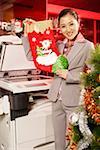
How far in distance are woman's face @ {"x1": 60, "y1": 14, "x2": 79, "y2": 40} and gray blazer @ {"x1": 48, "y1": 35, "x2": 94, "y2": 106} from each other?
72 mm

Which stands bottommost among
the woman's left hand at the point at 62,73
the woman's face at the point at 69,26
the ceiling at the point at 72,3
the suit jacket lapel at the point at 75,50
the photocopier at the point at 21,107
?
the photocopier at the point at 21,107

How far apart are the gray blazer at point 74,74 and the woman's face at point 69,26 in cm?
7

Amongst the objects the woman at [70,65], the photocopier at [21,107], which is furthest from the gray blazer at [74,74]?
the photocopier at [21,107]

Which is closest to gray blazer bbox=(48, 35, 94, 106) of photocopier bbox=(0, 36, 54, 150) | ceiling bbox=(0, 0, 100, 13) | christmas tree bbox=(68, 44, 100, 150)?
photocopier bbox=(0, 36, 54, 150)

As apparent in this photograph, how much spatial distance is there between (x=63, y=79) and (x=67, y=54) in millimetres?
191

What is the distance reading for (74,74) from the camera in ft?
5.60

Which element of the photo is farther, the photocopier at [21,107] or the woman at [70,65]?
the photocopier at [21,107]

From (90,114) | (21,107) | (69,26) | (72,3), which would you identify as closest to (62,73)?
(69,26)

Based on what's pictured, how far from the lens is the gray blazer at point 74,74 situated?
169 centimetres

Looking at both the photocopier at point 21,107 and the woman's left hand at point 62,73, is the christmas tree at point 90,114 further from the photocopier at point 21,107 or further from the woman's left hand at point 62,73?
the photocopier at point 21,107

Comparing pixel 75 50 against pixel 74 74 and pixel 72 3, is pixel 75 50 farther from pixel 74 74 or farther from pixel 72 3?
pixel 72 3

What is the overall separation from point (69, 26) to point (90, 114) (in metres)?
0.84

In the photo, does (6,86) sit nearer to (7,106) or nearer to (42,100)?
(7,106)

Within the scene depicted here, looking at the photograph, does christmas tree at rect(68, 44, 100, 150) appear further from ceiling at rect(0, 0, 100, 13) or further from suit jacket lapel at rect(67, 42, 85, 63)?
ceiling at rect(0, 0, 100, 13)
